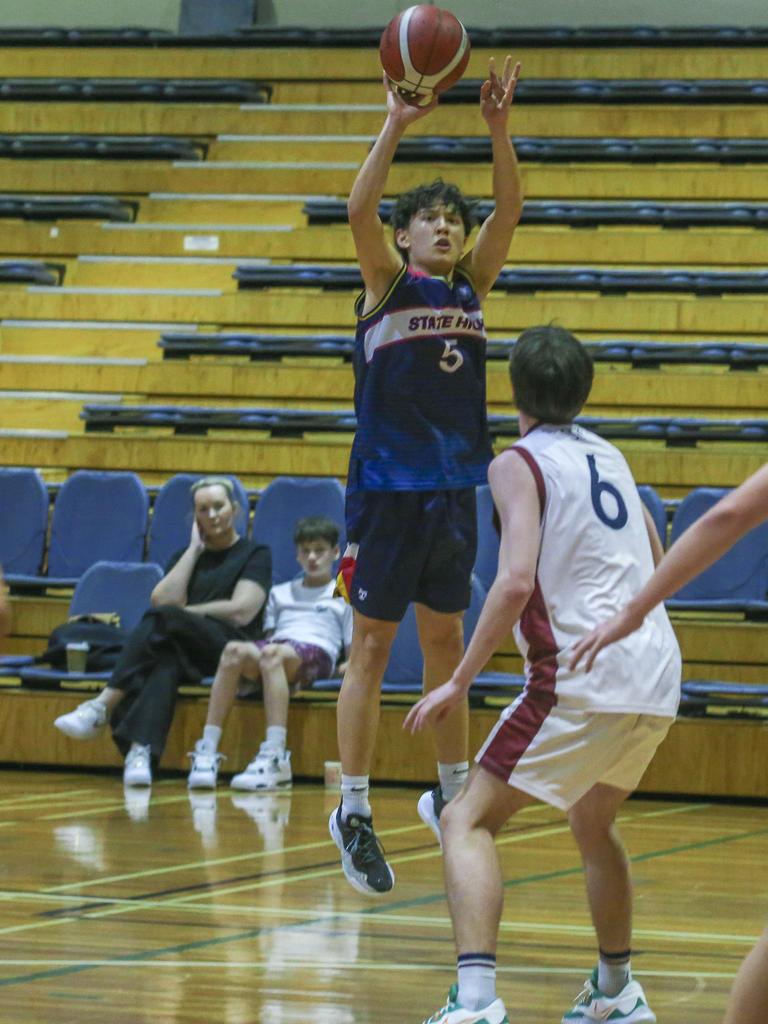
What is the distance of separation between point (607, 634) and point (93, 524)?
19.6 ft

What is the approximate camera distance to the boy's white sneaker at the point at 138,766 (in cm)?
675

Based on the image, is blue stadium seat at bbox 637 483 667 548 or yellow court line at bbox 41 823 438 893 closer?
yellow court line at bbox 41 823 438 893

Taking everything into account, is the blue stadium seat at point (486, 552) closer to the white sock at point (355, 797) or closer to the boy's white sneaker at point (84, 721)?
the boy's white sneaker at point (84, 721)

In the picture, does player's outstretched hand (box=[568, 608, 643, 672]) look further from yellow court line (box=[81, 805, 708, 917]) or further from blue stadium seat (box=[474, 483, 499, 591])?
blue stadium seat (box=[474, 483, 499, 591])

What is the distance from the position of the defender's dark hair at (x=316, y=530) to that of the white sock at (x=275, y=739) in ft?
2.67

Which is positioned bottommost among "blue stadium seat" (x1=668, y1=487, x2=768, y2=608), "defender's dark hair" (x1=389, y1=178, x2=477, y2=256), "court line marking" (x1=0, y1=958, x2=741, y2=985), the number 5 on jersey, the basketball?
"court line marking" (x1=0, y1=958, x2=741, y2=985)

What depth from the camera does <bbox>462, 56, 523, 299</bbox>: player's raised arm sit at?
3.81 metres

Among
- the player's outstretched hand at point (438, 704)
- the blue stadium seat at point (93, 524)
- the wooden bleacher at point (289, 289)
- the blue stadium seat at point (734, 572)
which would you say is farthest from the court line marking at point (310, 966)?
the blue stadium seat at point (93, 524)

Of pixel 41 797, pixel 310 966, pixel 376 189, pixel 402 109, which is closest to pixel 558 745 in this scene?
pixel 310 966

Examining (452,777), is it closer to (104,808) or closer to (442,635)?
(442,635)

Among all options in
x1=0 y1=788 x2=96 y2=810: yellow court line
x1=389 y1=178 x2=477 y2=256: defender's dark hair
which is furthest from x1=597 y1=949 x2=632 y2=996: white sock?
x1=0 y1=788 x2=96 y2=810: yellow court line

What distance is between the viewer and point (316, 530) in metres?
7.03

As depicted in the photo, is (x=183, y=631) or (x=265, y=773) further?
(x=183, y=631)

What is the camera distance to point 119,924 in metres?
3.91
